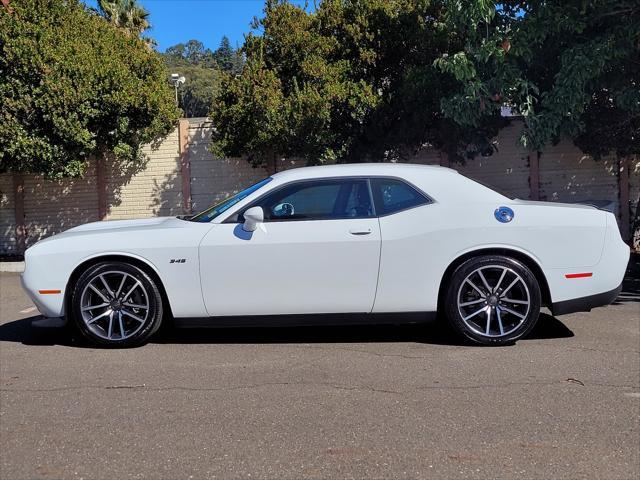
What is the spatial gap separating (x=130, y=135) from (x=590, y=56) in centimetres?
803

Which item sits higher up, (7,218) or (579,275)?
(7,218)

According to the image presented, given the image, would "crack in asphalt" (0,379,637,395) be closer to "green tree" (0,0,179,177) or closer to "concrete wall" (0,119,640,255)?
"green tree" (0,0,179,177)

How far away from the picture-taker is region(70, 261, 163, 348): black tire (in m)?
5.52

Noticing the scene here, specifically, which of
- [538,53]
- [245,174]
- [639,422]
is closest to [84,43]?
[245,174]

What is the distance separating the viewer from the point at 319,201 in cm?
559

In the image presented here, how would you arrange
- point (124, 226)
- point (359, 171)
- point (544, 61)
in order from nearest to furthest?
point (359, 171)
point (124, 226)
point (544, 61)

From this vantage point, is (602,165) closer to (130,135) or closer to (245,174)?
(245,174)

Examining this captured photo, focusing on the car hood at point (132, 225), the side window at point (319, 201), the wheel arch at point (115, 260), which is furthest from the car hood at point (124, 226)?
the side window at point (319, 201)

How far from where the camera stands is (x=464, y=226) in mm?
5453

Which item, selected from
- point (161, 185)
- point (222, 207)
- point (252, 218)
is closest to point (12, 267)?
point (161, 185)

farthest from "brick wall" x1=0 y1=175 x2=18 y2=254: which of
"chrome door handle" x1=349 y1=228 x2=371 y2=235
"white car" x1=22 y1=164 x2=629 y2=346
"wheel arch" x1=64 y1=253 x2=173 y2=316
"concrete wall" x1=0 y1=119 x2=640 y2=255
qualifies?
"chrome door handle" x1=349 y1=228 x2=371 y2=235

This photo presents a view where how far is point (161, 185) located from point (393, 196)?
897cm

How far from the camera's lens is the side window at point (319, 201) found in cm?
555

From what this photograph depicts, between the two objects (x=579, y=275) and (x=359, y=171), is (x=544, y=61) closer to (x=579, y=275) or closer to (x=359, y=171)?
(x=579, y=275)
